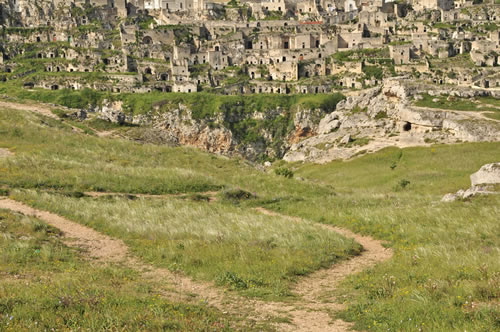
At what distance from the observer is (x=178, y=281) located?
1170cm

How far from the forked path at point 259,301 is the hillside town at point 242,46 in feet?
235

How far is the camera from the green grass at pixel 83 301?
747 centimetres

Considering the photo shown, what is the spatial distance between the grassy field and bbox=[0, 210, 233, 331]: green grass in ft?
7.70

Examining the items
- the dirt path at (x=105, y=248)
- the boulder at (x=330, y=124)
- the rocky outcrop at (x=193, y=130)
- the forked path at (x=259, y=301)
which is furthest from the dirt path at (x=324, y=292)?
the rocky outcrop at (x=193, y=130)

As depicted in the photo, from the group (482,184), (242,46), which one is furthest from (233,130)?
(482,184)

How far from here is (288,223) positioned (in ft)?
60.5

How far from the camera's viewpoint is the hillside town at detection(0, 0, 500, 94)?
87.4 m

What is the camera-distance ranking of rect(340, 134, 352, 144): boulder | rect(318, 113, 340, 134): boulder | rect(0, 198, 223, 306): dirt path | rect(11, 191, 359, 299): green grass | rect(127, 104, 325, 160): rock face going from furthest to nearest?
rect(127, 104, 325, 160): rock face
rect(318, 113, 340, 134): boulder
rect(340, 134, 352, 144): boulder
rect(11, 191, 359, 299): green grass
rect(0, 198, 223, 306): dirt path

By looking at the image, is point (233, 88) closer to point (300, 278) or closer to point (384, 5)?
point (384, 5)

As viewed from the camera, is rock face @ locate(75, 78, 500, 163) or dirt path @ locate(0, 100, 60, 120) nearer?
rock face @ locate(75, 78, 500, 163)

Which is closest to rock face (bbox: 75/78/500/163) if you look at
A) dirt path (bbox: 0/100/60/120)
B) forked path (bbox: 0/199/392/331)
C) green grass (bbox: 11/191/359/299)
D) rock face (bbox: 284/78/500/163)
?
rock face (bbox: 284/78/500/163)

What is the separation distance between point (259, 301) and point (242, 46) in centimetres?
9346

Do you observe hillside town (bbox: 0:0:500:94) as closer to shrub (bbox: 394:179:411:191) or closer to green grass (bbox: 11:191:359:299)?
shrub (bbox: 394:179:411:191)

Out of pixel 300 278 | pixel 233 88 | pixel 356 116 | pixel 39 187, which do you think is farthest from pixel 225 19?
pixel 300 278
